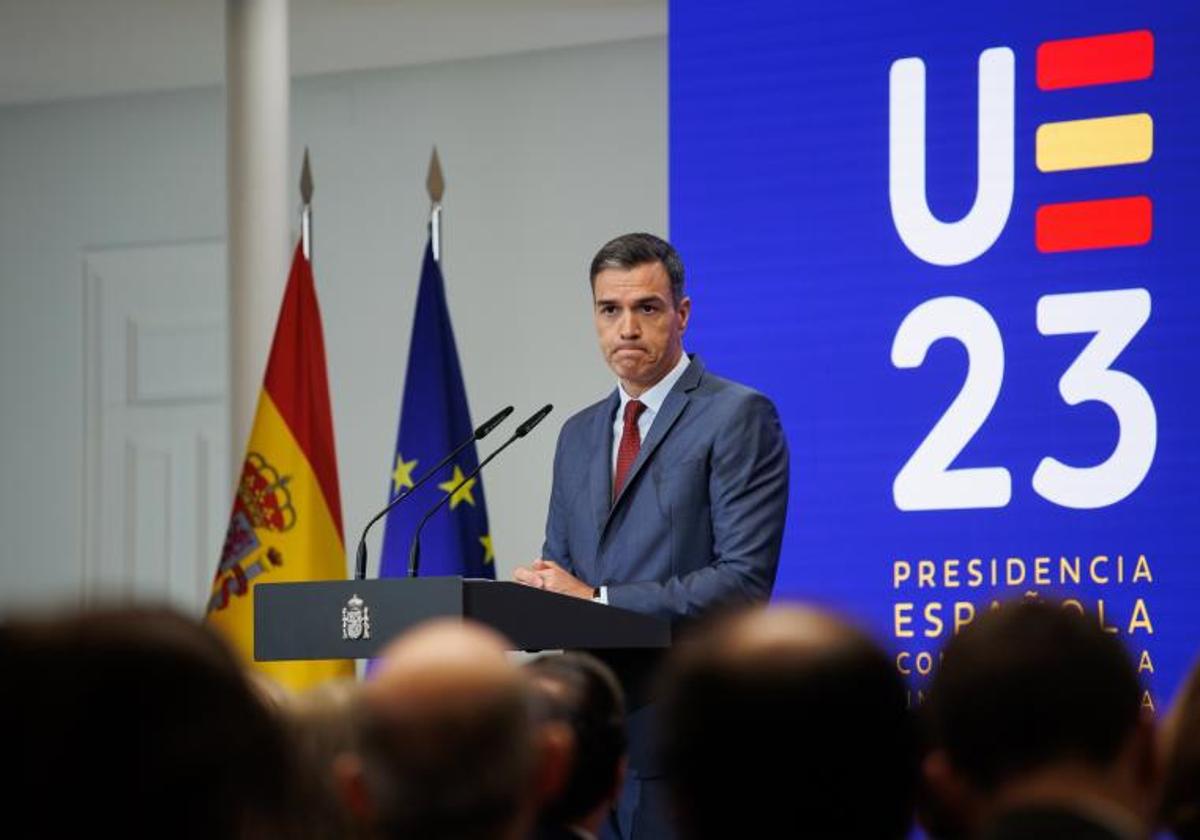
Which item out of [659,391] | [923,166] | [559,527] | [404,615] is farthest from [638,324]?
[923,166]

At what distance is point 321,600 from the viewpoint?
9.53 ft

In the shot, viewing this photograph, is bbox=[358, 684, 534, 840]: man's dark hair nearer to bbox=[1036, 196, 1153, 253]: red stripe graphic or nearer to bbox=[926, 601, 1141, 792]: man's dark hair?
bbox=[926, 601, 1141, 792]: man's dark hair

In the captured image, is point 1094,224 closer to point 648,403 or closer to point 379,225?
point 648,403

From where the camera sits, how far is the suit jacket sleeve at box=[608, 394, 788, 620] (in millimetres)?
3217

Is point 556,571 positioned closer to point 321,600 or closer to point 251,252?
point 321,600

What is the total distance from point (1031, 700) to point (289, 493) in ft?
16.0

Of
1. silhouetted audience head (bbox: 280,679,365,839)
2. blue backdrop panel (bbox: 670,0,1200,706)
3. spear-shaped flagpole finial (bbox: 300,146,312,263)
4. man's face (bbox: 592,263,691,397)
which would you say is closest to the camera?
silhouetted audience head (bbox: 280,679,365,839)

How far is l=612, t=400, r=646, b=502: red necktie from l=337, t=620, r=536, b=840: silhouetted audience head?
2.27 metres

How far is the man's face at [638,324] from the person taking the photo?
359cm

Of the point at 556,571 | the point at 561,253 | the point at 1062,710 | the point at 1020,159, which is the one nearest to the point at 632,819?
the point at 556,571

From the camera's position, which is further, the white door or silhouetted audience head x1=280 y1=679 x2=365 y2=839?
the white door

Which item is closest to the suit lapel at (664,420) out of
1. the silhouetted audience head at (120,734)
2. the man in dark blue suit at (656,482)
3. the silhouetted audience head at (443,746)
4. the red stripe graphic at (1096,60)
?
the man in dark blue suit at (656,482)

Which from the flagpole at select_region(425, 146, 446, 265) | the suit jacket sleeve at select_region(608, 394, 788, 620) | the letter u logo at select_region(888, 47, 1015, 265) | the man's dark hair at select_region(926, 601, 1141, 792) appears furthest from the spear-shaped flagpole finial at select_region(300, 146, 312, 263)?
the man's dark hair at select_region(926, 601, 1141, 792)

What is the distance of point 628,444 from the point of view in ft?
11.8
